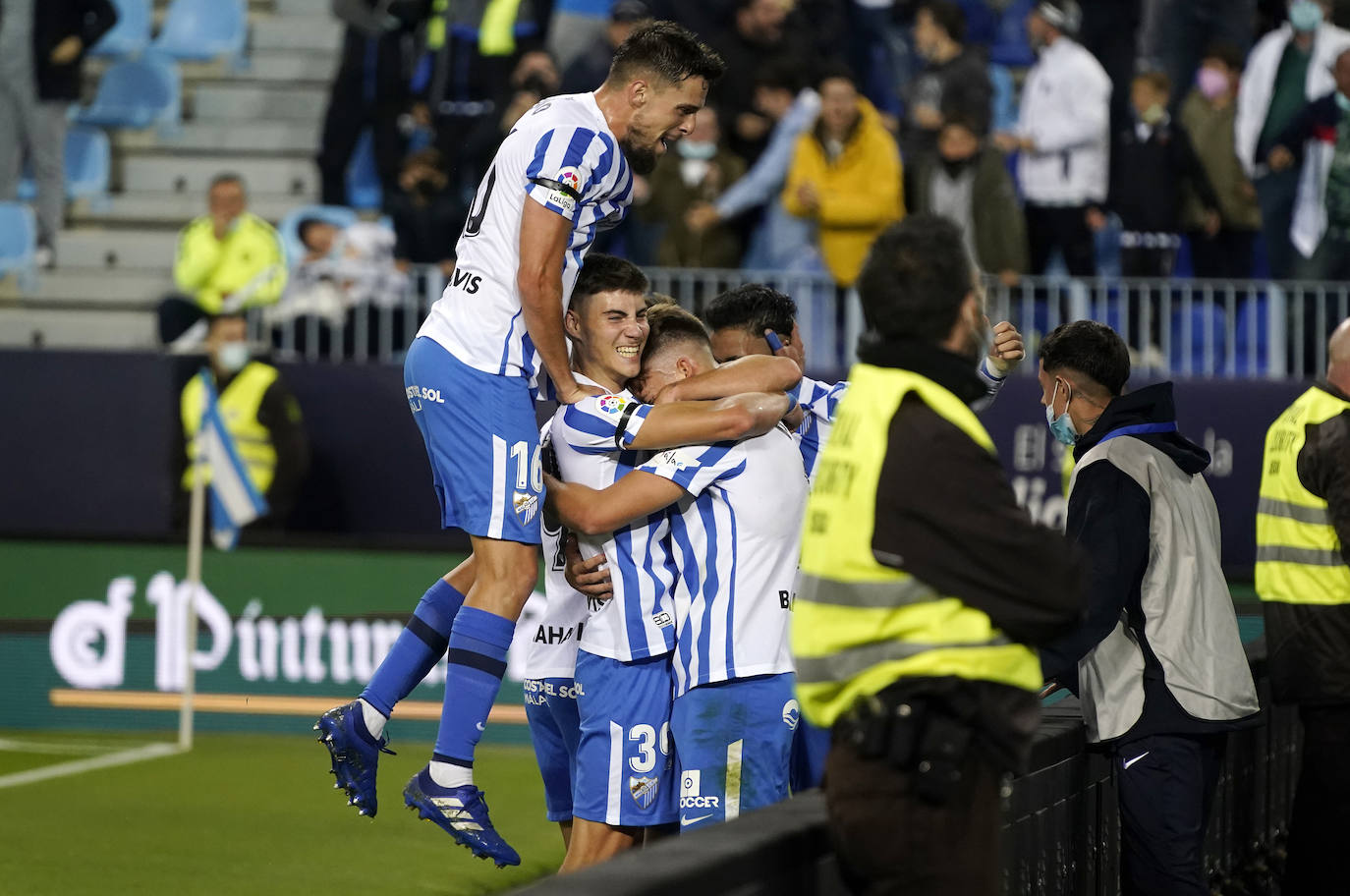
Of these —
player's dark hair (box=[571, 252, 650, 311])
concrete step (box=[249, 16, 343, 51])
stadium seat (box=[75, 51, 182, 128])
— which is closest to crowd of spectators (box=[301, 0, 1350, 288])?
concrete step (box=[249, 16, 343, 51])

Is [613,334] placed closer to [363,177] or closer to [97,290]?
A: [363,177]

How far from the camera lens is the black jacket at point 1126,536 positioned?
520 cm

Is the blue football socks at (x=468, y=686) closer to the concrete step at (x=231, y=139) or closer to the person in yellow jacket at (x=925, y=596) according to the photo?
the person in yellow jacket at (x=925, y=596)

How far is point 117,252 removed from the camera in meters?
17.2

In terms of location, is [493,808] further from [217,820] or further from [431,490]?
[431,490]

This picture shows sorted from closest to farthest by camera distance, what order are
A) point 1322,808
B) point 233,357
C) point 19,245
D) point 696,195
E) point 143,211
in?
point 1322,808 → point 233,357 → point 696,195 → point 19,245 → point 143,211

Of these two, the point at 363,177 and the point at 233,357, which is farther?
the point at 363,177

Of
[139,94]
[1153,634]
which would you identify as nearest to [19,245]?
[139,94]

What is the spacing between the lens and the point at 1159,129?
12805 mm

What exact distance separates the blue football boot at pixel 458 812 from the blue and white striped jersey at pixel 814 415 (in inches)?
58.3

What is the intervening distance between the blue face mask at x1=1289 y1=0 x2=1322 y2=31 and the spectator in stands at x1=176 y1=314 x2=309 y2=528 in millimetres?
7175

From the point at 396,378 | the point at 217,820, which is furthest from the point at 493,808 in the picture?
the point at 396,378

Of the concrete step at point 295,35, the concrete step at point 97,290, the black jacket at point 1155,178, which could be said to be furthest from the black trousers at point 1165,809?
the concrete step at point 295,35

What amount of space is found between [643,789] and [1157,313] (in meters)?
8.08
